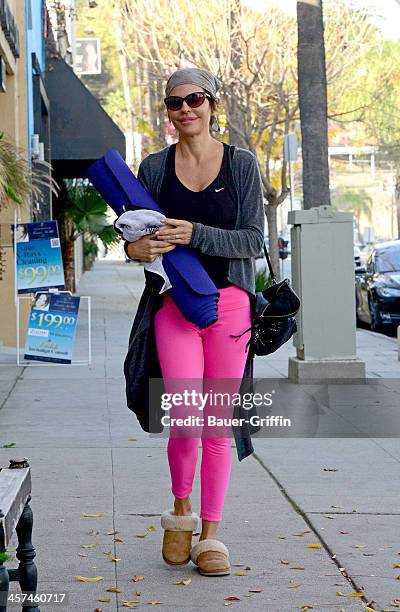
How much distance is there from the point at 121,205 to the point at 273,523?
183 cm

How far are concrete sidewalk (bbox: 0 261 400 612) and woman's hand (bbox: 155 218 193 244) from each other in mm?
1369

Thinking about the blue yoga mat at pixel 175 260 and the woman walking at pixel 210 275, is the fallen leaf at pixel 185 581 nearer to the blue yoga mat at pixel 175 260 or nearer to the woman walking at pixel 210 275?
the woman walking at pixel 210 275

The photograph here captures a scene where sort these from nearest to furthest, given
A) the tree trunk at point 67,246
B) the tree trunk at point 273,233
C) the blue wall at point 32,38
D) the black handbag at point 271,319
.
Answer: the black handbag at point 271,319
the blue wall at point 32,38
the tree trunk at point 67,246
the tree trunk at point 273,233

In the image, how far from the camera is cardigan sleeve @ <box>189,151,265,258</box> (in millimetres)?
4785

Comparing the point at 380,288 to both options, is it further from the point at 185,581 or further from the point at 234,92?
the point at 185,581

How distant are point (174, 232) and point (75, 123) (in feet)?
49.9

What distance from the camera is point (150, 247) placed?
4.75 metres

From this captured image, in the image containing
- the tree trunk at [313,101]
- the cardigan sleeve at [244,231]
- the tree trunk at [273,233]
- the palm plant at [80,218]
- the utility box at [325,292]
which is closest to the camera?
the cardigan sleeve at [244,231]

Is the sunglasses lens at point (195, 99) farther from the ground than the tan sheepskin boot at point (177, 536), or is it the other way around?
the sunglasses lens at point (195, 99)

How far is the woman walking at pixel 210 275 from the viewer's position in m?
4.84

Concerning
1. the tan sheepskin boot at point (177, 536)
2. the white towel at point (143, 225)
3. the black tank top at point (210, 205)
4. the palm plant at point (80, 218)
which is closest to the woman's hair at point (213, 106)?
the black tank top at point (210, 205)

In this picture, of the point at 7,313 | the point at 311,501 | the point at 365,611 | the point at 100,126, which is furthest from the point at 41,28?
the point at 365,611

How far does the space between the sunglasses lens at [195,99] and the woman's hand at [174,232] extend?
52cm

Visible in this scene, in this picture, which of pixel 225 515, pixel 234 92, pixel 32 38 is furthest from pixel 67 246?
pixel 225 515
